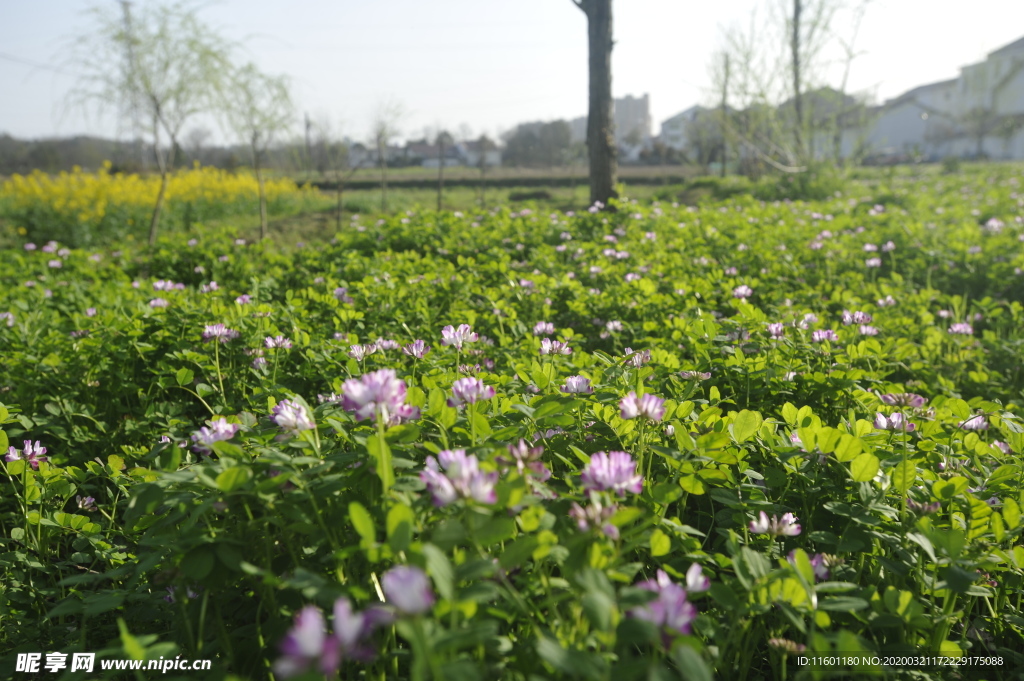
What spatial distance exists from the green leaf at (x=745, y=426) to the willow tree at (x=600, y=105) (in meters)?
7.37

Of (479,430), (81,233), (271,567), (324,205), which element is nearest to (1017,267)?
(479,430)

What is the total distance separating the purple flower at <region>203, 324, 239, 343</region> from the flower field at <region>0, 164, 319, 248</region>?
28.9 ft

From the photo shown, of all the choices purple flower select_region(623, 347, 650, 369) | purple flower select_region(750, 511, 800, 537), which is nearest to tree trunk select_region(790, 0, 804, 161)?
purple flower select_region(623, 347, 650, 369)

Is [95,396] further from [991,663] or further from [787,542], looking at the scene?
[991,663]

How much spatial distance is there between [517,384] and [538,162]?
4502 centimetres

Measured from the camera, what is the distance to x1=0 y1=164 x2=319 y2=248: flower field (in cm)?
970

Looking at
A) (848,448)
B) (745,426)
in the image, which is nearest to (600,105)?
(745,426)

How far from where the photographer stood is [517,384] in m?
1.93

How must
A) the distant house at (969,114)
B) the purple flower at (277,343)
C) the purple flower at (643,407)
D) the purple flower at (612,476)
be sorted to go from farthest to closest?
the distant house at (969,114) < the purple flower at (277,343) < the purple flower at (643,407) < the purple flower at (612,476)

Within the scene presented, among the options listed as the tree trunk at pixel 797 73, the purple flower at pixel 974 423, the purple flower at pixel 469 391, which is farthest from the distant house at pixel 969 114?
the purple flower at pixel 469 391

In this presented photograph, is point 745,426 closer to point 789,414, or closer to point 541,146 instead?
point 789,414

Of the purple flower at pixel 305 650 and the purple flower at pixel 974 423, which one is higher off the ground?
the purple flower at pixel 305 650

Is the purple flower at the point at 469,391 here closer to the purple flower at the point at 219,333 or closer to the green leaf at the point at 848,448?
the green leaf at the point at 848,448

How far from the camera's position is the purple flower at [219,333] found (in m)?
2.28
